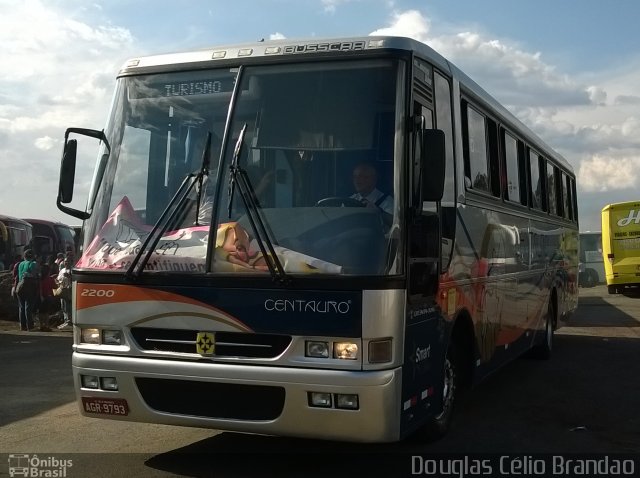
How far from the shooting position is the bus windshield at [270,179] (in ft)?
17.4

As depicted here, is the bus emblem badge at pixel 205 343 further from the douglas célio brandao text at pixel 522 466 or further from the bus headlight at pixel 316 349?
the douglas célio brandao text at pixel 522 466

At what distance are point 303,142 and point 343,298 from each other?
1.22m

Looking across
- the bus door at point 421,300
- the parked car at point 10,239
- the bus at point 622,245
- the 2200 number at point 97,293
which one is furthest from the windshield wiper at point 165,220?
the parked car at point 10,239

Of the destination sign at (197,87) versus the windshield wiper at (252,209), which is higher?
the destination sign at (197,87)

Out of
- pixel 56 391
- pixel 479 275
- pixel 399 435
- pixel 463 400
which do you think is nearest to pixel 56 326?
pixel 56 391

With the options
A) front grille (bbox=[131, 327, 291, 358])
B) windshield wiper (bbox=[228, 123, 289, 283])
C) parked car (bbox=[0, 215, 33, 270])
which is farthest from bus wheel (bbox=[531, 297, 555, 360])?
parked car (bbox=[0, 215, 33, 270])

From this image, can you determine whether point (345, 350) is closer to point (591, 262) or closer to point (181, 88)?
point (181, 88)

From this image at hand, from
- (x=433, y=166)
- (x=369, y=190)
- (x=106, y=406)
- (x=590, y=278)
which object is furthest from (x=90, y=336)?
(x=590, y=278)

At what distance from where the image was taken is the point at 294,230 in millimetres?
5344

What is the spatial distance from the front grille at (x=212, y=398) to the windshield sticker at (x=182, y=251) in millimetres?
817

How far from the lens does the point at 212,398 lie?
5.46 m

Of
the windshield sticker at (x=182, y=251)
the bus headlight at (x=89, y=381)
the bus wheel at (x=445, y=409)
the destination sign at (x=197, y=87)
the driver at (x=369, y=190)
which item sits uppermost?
the destination sign at (x=197, y=87)

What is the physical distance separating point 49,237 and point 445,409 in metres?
29.0

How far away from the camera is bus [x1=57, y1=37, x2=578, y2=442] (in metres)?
5.21
